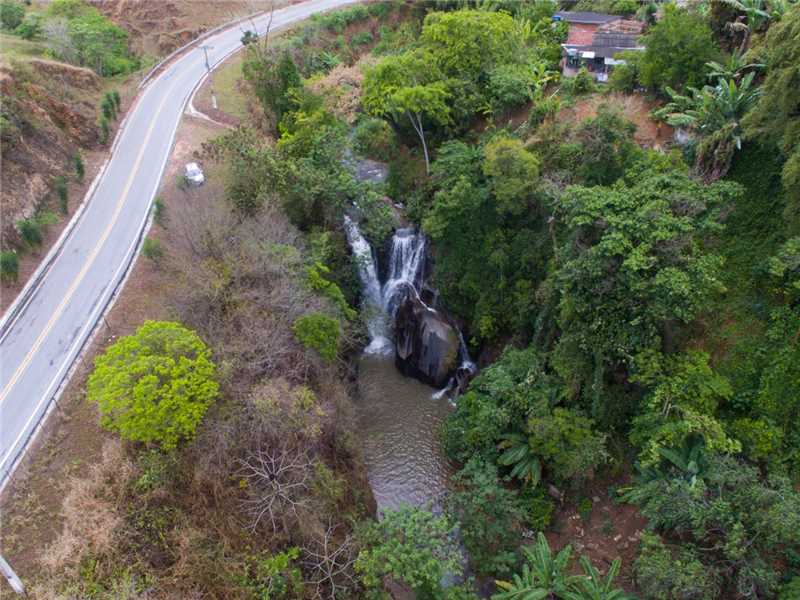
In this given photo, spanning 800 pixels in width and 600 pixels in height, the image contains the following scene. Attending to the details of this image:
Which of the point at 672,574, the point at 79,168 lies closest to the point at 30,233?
the point at 79,168

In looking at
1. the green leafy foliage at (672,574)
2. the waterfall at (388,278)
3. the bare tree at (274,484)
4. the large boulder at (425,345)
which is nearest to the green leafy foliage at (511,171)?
the waterfall at (388,278)

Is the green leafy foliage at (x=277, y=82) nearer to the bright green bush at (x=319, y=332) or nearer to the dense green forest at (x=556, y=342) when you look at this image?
the dense green forest at (x=556, y=342)

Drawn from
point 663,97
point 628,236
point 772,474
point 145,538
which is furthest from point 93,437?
point 663,97

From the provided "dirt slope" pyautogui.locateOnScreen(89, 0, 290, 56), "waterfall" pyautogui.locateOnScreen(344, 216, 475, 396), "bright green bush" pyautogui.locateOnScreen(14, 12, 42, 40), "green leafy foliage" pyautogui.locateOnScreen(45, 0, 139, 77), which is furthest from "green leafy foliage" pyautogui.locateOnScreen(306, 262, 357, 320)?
"bright green bush" pyautogui.locateOnScreen(14, 12, 42, 40)

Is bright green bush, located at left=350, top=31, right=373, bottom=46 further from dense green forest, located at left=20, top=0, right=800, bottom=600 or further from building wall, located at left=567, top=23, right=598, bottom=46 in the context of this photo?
dense green forest, located at left=20, top=0, right=800, bottom=600

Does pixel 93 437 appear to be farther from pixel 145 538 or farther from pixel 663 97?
pixel 663 97
